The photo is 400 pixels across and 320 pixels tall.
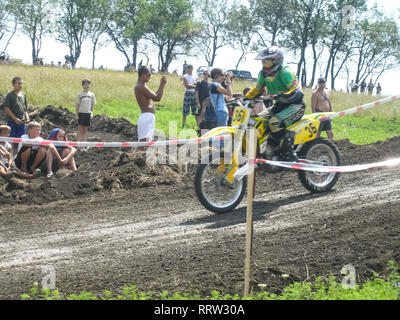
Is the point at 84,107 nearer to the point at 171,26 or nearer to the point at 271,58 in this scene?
the point at 271,58

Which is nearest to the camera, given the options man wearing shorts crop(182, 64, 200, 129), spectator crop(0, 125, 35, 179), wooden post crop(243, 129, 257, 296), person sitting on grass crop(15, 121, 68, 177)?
wooden post crop(243, 129, 257, 296)

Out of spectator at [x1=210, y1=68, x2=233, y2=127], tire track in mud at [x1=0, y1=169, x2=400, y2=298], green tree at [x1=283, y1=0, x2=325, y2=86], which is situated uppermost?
green tree at [x1=283, y1=0, x2=325, y2=86]

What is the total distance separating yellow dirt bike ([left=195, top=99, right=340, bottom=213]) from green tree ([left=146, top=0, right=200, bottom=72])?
63553mm

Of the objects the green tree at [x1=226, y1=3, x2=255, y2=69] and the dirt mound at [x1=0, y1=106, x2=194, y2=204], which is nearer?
the dirt mound at [x1=0, y1=106, x2=194, y2=204]

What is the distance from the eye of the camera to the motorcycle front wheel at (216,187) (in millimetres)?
7805

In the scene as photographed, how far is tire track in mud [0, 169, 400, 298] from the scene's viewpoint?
5.77 m

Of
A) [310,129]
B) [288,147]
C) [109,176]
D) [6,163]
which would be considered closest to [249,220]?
[288,147]

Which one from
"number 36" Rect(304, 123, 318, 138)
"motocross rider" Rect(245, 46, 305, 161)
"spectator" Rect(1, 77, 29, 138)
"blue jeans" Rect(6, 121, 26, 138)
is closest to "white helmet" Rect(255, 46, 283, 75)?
"motocross rider" Rect(245, 46, 305, 161)

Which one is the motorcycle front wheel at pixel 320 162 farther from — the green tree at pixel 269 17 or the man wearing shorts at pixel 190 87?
the green tree at pixel 269 17

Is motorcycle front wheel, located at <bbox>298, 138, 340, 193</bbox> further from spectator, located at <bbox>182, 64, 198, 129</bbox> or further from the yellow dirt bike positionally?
spectator, located at <bbox>182, 64, 198, 129</bbox>

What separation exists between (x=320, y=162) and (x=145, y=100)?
3.57 metres
